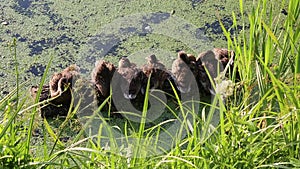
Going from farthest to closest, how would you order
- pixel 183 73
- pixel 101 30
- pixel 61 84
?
pixel 101 30 < pixel 183 73 < pixel 61 84

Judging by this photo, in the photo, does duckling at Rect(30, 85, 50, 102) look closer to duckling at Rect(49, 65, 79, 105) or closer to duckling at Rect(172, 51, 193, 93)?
duckling at Rect(49, 65, 79, 105)

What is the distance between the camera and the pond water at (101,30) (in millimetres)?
2805

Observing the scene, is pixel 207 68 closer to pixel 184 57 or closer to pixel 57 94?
pixel 184 57

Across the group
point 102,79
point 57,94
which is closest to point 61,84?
point 57,94

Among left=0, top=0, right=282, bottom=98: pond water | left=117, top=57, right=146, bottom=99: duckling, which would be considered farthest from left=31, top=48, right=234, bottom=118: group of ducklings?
left=0, top=0, right=282, bottom=98: pond water

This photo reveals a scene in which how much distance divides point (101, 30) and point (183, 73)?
712 mm

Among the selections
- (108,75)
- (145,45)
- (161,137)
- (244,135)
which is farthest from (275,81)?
(145,45)

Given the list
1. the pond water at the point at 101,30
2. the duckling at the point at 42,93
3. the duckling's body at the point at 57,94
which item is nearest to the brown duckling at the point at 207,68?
the pond water at the point at 101,30

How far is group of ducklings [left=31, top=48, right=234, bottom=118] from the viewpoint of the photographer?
246cm

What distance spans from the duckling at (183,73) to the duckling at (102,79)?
1.04ft

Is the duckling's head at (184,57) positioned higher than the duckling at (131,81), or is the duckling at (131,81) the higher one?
the duckling's head at (184,57)

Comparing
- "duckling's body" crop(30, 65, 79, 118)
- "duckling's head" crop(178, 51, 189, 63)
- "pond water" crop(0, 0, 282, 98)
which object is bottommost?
"duckling's body" crop(30, 65, 79, 118)

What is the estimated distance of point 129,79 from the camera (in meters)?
2.46

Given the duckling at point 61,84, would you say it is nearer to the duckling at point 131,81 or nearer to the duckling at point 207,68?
the duckling at point 131,81
